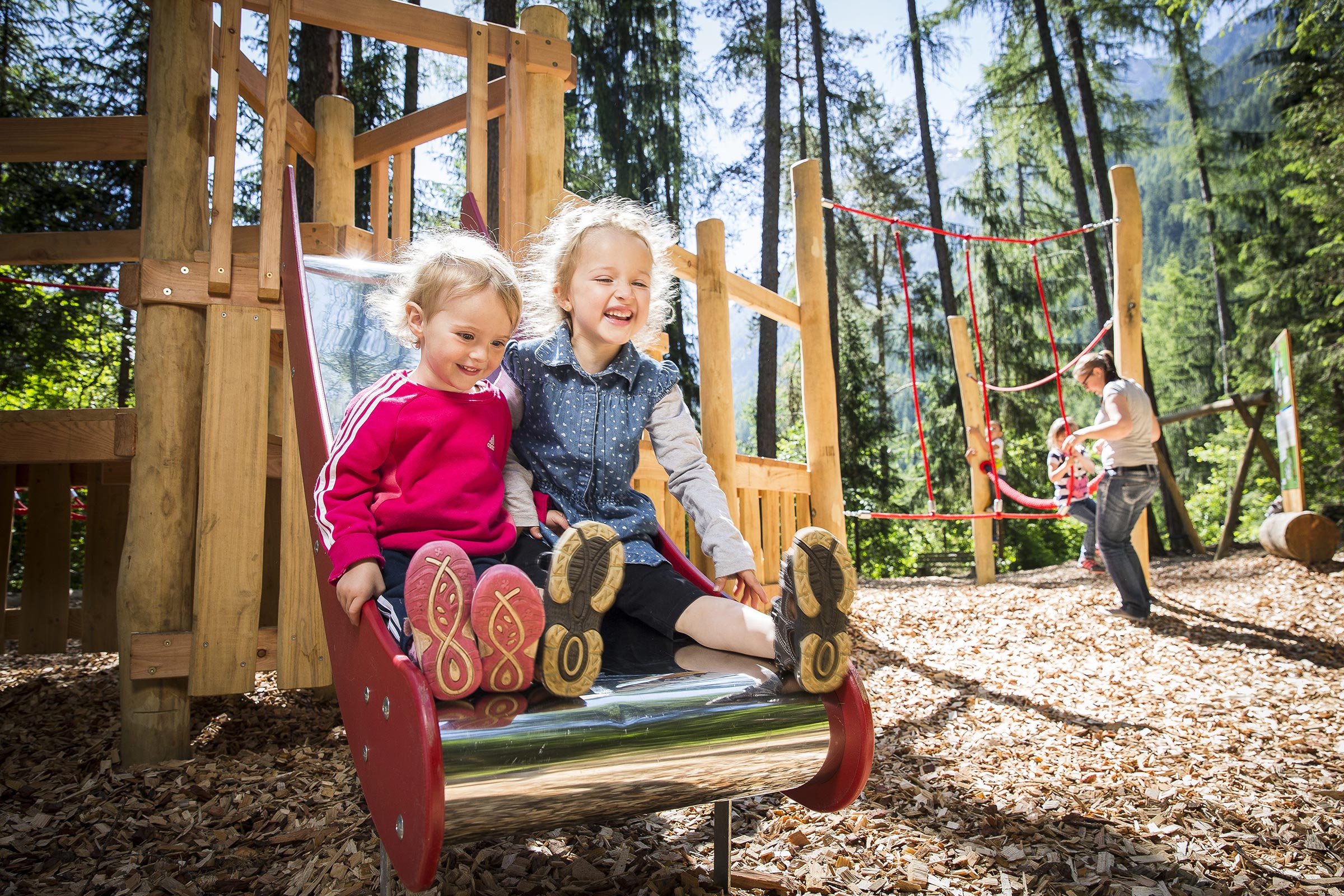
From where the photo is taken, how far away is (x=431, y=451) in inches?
66.3

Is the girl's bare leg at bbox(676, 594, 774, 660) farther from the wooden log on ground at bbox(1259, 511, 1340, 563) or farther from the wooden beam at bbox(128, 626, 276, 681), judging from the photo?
the wooden log on ground at bbox(1259, 511, 1340, 563)

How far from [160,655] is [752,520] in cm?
234

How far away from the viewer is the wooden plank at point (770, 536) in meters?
3.98

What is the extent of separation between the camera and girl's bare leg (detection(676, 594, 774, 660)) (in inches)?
58.4

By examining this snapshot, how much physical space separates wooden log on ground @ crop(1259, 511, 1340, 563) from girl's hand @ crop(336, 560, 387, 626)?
7.31 m

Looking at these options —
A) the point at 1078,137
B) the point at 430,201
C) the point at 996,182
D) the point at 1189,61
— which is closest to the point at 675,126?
the point at 430,201

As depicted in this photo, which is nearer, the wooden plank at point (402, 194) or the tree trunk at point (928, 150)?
the wooden plank at point (402, 194)

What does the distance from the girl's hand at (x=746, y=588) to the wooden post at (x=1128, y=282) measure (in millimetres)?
4609

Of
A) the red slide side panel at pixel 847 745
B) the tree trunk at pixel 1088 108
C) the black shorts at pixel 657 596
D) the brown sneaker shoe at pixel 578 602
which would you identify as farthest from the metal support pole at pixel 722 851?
the tree trunk at pixel 1088 108

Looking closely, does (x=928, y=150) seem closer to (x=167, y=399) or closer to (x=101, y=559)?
(x=101, y=559)

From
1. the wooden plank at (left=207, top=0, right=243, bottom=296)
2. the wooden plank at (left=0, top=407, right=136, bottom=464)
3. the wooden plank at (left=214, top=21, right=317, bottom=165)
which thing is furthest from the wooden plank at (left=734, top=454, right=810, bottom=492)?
the wooden plank at (left=214, top=21, right=317, bottom=165)

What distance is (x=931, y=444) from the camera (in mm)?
15570

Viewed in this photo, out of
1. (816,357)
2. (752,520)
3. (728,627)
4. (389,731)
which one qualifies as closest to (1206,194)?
(816,357)

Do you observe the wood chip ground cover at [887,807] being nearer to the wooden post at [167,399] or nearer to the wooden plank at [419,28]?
the wooden post at [167,399]
